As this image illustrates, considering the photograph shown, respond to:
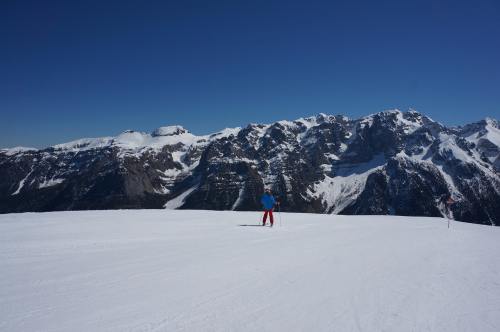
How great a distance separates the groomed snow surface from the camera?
639cm

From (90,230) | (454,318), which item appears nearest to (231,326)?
(454,318)

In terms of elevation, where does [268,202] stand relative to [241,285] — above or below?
above

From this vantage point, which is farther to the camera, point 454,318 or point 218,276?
point 218,276

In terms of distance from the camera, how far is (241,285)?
328 inches

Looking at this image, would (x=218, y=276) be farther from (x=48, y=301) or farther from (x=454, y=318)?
(x=454, y=318)

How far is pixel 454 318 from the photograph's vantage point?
Result: 668 centimetres

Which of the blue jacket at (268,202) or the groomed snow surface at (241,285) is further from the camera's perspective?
the blue jacket at (268,202)

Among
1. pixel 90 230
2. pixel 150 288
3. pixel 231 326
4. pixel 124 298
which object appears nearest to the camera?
pixel 231 326

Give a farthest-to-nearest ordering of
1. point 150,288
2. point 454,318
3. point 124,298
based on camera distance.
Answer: point 150,288 → point 124,298 → point 454,318

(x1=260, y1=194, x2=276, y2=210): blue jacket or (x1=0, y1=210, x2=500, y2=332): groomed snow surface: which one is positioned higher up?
(x1=260, y1=194, x2=276, y2=210): blue jacket

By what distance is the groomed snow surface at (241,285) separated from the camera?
252 inches

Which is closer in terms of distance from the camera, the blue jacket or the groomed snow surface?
the groomed snow surface

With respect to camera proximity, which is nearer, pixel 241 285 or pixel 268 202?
pixel 241 285

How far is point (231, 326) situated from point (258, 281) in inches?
100
